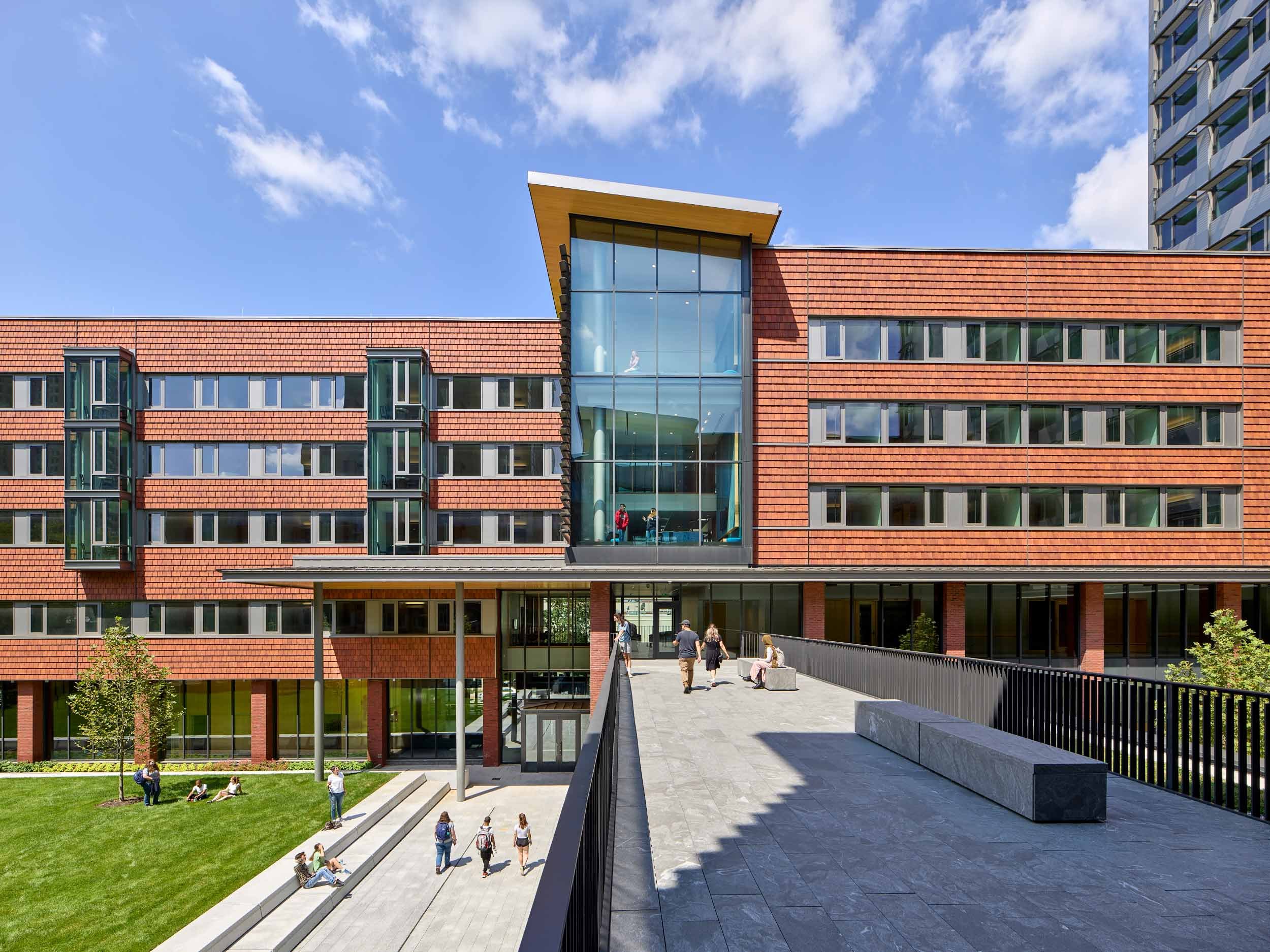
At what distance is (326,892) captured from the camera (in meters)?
18.5

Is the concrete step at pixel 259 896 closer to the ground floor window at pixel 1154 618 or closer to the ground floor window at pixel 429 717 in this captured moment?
the ground floor window at pixel 429 717

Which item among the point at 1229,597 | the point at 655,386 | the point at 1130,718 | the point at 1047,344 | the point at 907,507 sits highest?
the point at 1047,344

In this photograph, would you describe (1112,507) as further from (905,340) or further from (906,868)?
(906,868)

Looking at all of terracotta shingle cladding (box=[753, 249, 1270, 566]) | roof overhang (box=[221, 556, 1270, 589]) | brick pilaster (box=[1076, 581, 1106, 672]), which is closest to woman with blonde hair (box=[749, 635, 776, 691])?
roof overhang (box=[221, 556, 1270, 589])

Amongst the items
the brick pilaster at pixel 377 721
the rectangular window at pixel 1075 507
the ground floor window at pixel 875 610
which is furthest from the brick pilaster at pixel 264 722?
the rectangular window at pixel 1075 507

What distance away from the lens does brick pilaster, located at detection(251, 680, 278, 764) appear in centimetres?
3064

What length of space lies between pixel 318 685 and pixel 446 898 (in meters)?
13.0

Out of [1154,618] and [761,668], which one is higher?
[761,668]

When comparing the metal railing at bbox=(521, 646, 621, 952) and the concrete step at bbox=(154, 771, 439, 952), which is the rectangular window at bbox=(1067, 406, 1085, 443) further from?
the concrete step at bbox=(154, 771, 439, 952)

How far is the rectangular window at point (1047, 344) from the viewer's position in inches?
1045

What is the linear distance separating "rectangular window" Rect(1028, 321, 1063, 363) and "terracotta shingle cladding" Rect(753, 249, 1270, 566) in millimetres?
391

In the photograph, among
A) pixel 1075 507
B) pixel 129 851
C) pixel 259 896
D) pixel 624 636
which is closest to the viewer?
pixel 259 896

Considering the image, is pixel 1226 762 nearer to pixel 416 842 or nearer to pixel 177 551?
pixel 416 842

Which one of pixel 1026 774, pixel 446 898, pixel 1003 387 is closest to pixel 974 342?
pixel 1003 387
